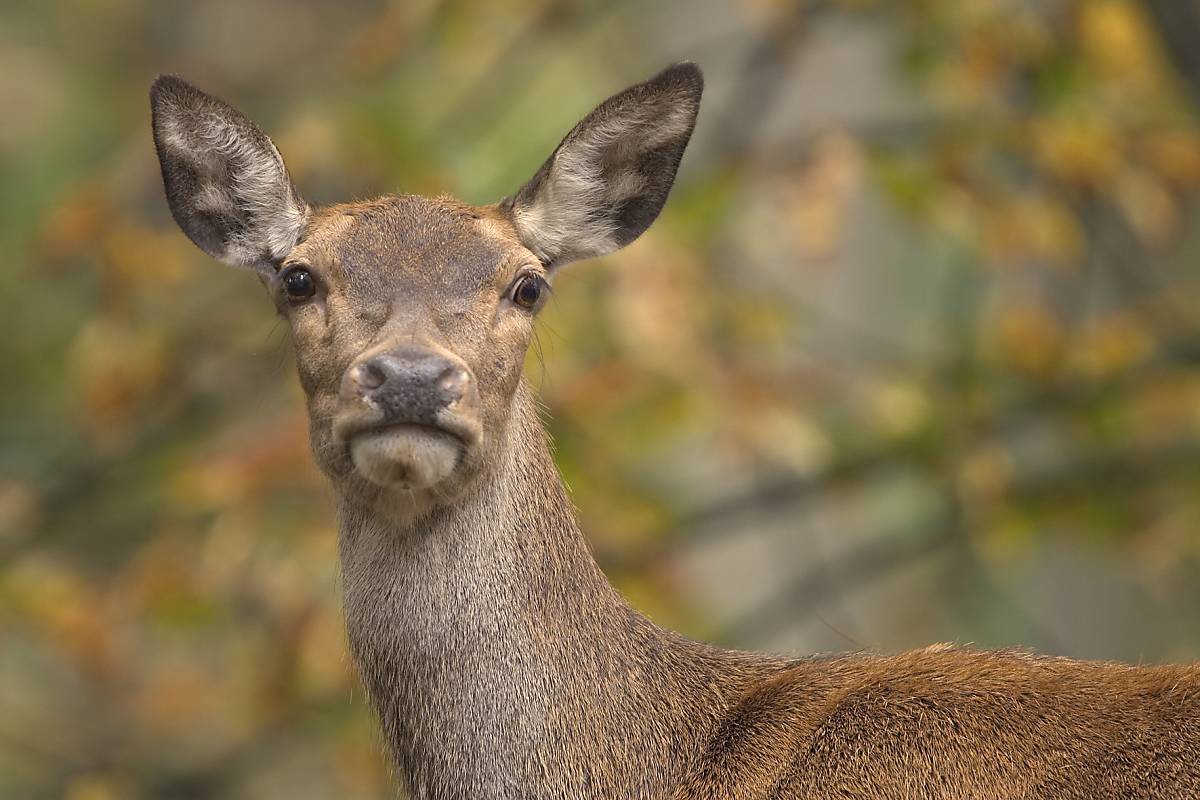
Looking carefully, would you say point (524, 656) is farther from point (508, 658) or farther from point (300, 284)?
point (300, 284)

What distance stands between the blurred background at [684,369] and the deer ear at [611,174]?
1666 millimetres

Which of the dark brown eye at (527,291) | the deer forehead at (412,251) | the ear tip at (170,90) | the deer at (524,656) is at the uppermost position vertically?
the ear tip at (170,90)

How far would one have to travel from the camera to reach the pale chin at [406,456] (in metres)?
4.84

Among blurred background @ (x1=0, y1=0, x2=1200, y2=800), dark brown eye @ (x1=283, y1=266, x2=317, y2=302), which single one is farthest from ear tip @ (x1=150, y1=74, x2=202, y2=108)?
blurred background @ (x1=0, y1=0, x2=1200, y2=800)

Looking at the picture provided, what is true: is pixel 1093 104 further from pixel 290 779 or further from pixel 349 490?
pixel 290 779

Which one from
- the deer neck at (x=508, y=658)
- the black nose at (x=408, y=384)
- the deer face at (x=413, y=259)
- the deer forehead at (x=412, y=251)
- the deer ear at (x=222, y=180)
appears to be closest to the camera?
the black nose at (x=408, y=384)

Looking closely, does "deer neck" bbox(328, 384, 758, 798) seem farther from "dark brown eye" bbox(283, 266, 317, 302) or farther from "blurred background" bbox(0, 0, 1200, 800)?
"blurred background" bbox(0, 0, 1200, 800)

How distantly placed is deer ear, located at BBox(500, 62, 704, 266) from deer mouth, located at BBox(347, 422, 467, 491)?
1.20m

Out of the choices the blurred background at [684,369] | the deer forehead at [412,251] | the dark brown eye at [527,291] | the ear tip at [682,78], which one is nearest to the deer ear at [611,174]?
the ear tip at [682,78]

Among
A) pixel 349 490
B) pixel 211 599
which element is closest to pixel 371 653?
pixel 349 490

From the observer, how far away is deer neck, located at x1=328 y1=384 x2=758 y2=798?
505cm

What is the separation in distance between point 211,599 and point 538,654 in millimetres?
3974

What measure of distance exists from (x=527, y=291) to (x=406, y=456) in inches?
36.1

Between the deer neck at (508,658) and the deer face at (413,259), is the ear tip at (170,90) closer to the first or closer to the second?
the deer face at (413,259)
